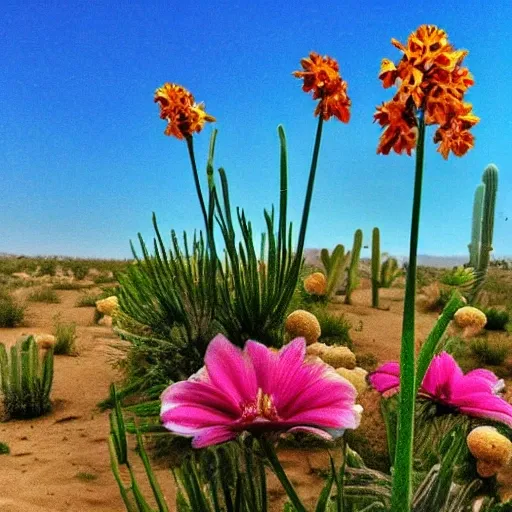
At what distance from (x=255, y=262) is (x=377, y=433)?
1.05m

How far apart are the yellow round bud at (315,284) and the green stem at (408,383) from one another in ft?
15.8

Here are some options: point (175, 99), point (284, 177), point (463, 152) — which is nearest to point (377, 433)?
point (284, 177)

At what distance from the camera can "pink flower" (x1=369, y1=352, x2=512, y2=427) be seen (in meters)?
0.87

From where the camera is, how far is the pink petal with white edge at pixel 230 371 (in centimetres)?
73

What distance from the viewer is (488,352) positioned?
437cm

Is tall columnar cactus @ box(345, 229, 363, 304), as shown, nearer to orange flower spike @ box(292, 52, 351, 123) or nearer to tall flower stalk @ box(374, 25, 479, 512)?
orange flower spike @ box(292, 52, 351, 123)

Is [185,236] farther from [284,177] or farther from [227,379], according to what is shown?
[227,379]

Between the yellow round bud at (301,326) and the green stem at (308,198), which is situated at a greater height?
the green stem at (308,198)

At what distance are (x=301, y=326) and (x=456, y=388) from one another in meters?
2.51

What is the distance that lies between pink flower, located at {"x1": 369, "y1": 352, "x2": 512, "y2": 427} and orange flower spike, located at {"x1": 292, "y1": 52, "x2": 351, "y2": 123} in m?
1.23

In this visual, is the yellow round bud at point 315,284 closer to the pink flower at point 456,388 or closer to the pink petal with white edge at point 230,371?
the pink flower at point 456,388

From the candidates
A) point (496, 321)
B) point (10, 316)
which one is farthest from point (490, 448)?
point (10, 316)

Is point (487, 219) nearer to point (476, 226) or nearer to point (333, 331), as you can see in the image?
point (476, 226)

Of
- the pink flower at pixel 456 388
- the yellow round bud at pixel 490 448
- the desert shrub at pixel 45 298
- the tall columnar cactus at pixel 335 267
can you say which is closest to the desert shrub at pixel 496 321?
the tall columnar cactus at pixel 335 267
